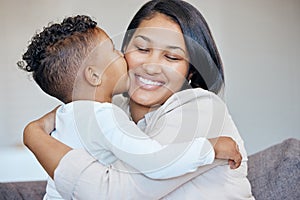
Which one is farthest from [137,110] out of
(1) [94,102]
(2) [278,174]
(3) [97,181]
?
(2) [278,174]

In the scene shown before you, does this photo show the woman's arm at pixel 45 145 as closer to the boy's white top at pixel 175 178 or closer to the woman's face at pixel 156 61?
the boy's white top at pixel 175 178

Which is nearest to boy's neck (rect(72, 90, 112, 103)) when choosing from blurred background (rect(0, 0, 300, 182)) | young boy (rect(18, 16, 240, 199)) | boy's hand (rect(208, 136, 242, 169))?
young boy (rect(18, 16, 240, 199))

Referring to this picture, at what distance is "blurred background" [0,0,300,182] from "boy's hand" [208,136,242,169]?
191 cm

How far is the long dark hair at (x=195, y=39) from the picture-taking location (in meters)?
1.09

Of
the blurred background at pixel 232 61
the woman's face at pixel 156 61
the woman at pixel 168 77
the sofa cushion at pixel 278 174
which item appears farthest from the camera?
the blurred background at pixel 232 61

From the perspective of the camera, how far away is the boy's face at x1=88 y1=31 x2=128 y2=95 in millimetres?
1048

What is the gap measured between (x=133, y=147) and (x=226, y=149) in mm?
213

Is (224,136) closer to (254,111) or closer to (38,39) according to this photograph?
(38,39)

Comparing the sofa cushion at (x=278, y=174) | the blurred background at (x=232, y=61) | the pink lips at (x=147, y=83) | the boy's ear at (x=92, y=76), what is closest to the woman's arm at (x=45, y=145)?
the boy's ear at (x=92, y=76)

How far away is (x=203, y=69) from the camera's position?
116 cm

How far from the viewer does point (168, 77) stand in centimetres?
110

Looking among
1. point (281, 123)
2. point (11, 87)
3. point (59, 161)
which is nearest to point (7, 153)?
point (11, 87)

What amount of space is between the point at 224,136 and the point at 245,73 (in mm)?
2043

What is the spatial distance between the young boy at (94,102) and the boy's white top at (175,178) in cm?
3
